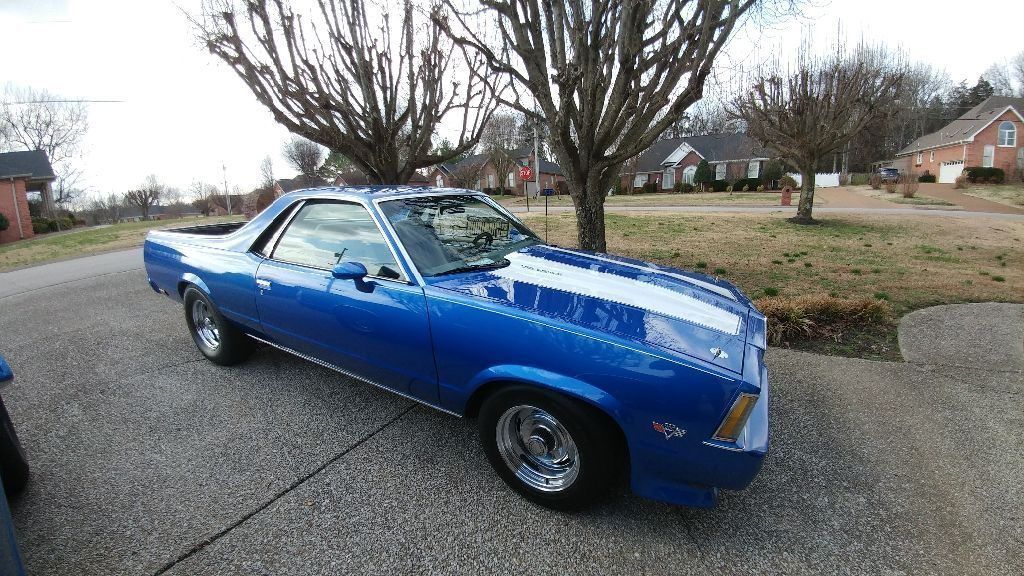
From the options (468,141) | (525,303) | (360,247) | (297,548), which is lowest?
(297,548)

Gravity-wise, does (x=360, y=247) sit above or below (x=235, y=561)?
above

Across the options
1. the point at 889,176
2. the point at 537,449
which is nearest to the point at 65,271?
the point at 537,449

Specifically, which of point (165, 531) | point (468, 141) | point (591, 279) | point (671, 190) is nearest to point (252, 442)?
point (165, 531)

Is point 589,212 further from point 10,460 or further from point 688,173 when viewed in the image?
point 688,173

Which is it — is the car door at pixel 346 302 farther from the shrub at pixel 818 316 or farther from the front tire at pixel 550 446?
the shrub at pixel 818 316

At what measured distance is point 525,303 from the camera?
2.39 metres

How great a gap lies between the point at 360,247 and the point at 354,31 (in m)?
7.41

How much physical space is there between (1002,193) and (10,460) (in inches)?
1561

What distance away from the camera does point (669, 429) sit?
6.61 feet

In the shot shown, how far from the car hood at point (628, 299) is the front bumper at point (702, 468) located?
1.04ft

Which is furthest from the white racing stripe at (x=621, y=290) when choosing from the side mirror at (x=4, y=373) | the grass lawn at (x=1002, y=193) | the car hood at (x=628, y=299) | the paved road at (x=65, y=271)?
the grass lawn at (x=1002, y=193)

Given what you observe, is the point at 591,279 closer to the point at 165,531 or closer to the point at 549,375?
the point at 549,375

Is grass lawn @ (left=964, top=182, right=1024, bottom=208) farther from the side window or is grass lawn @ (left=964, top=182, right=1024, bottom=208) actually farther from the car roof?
the side window

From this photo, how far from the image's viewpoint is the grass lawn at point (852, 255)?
621 centimetres
